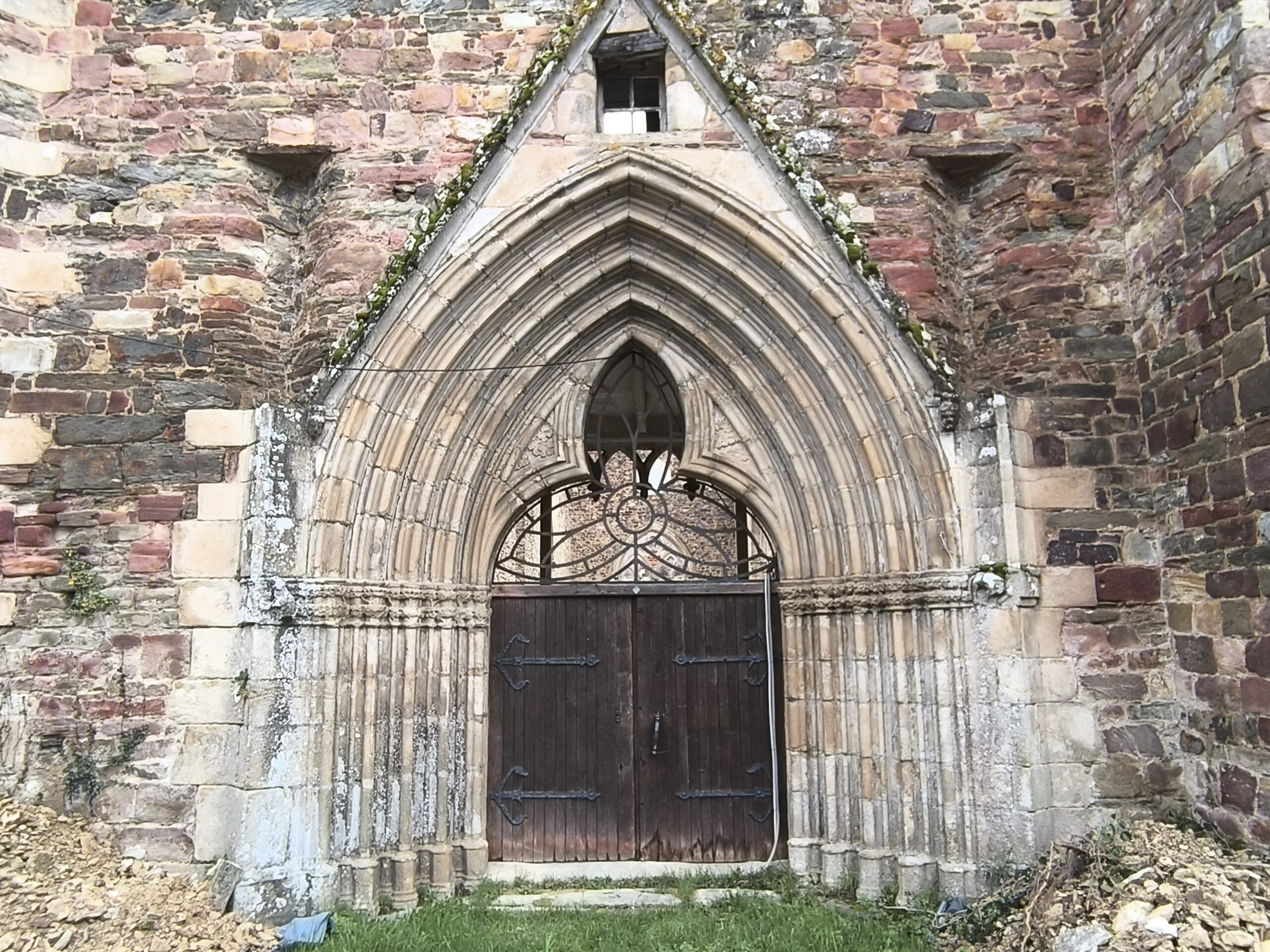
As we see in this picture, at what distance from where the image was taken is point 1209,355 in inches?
186

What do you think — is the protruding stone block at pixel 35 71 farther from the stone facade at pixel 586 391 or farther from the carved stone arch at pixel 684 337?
the carved stone arch at pixel 684 337

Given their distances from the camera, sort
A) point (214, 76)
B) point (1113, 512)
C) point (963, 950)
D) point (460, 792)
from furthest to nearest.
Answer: point (214, 76)
point (460, 792)
point (1113, 512)
point (963, 950)

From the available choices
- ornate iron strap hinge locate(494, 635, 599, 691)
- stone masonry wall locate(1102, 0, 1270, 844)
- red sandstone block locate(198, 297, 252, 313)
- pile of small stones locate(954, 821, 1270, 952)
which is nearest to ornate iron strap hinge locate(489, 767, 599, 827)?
ornate iron strap hinge locate(494, 635, 599, 691)

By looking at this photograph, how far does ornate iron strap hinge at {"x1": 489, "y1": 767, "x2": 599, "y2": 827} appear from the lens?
19.3 ft

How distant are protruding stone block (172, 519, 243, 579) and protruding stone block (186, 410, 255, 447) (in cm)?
46

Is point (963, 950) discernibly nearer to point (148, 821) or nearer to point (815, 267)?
point (815, 267)

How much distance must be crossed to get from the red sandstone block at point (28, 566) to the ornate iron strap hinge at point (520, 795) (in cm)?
290

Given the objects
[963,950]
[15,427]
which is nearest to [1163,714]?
[963,950]

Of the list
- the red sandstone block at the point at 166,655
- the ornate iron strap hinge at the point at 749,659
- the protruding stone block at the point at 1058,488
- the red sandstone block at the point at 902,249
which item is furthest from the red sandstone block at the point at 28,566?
the protruding stone block at the point at 1058,488

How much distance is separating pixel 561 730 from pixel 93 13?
554 cm

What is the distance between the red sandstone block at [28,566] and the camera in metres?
5.28

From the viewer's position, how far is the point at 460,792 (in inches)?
219

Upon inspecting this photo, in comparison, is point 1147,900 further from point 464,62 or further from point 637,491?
point 464,62

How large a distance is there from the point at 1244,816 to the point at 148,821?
560 cm
